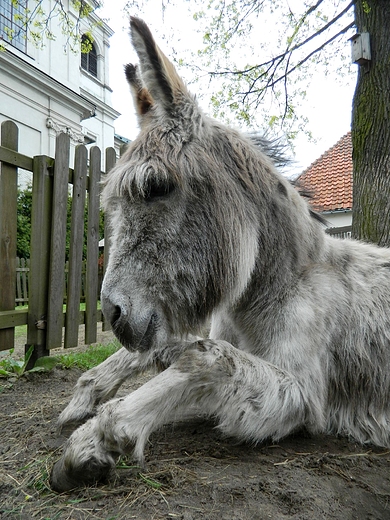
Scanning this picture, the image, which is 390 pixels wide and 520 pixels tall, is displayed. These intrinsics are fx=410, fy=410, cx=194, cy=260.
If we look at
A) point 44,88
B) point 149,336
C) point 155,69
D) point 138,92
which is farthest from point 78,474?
point 44,88

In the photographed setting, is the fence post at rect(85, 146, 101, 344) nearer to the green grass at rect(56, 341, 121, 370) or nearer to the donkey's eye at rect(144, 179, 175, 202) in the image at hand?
the green grass at rect(56, 341, 121, 370)

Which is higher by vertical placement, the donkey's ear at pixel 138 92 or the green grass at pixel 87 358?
the donkey's ear at pixel 138 92

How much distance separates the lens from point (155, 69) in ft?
7.23

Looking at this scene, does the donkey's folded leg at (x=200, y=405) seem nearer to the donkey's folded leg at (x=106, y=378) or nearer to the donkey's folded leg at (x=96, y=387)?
the donkey's folded leg at (x=106, y=378)

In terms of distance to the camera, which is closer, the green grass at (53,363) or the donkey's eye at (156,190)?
the donkey's eye at (156,190)

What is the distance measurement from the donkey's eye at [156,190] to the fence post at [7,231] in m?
2.62

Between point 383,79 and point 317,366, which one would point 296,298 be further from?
point 383,79

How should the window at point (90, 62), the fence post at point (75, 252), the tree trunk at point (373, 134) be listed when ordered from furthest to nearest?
1. the window at point (90, 62)
2. the tree trunk at point (373, 134)
3. the fence post at point (75, 252)

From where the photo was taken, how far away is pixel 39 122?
74.5ft

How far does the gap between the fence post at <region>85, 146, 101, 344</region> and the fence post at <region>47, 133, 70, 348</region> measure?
0.66 m

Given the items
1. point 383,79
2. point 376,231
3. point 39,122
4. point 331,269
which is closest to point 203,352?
point 331,269

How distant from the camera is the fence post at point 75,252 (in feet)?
16.4

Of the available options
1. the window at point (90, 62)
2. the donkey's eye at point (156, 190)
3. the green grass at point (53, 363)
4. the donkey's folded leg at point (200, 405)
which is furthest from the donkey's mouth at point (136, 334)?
the window at point (90, 62)

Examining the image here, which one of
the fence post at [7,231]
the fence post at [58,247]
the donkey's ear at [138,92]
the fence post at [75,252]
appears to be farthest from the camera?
the fence post at [75,252]
